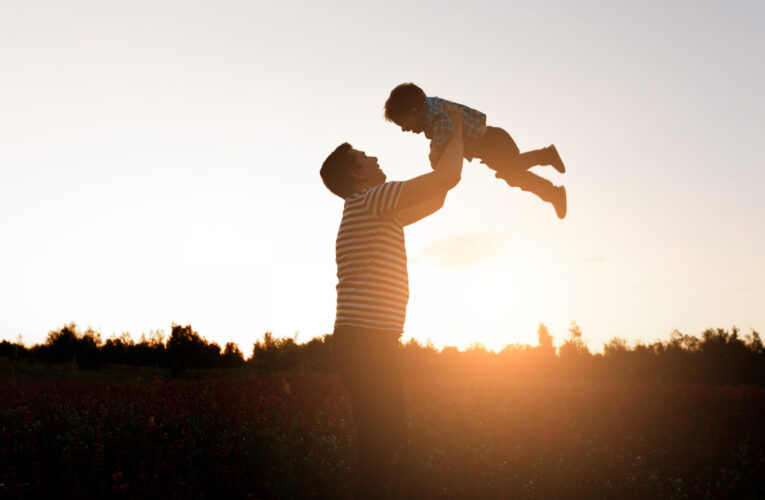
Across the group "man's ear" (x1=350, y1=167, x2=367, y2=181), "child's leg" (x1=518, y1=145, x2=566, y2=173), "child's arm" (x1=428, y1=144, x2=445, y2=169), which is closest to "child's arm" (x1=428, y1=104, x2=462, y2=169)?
"child's arm" (x1=428, y1=144, x2=445, y2=169)

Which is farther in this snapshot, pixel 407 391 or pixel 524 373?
pixel 524 373

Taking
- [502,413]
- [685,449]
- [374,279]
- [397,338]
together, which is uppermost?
[374,279]

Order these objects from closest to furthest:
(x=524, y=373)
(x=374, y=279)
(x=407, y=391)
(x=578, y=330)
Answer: (x=374, y=279), (x=407, y=391), (x=524, y=373), (x=578, y=330)

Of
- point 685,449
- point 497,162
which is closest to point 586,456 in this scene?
point 685,449

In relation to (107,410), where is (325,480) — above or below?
below

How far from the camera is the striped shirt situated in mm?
2697

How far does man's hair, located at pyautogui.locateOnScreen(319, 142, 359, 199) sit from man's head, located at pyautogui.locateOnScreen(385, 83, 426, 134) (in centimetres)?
159

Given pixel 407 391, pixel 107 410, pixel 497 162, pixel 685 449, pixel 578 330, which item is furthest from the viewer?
pixel 578 330

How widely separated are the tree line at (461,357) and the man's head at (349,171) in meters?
12.4

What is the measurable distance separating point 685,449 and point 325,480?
19.2 ft

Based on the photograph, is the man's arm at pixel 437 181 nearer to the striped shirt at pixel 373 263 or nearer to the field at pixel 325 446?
the striped shirt at pixel 373 263

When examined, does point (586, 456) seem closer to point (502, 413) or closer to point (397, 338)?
point (502, 413)

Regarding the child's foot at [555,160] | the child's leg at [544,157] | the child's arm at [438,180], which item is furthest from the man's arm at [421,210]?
the child's foot at [555,160]

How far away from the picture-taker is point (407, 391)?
9820 millimetres
